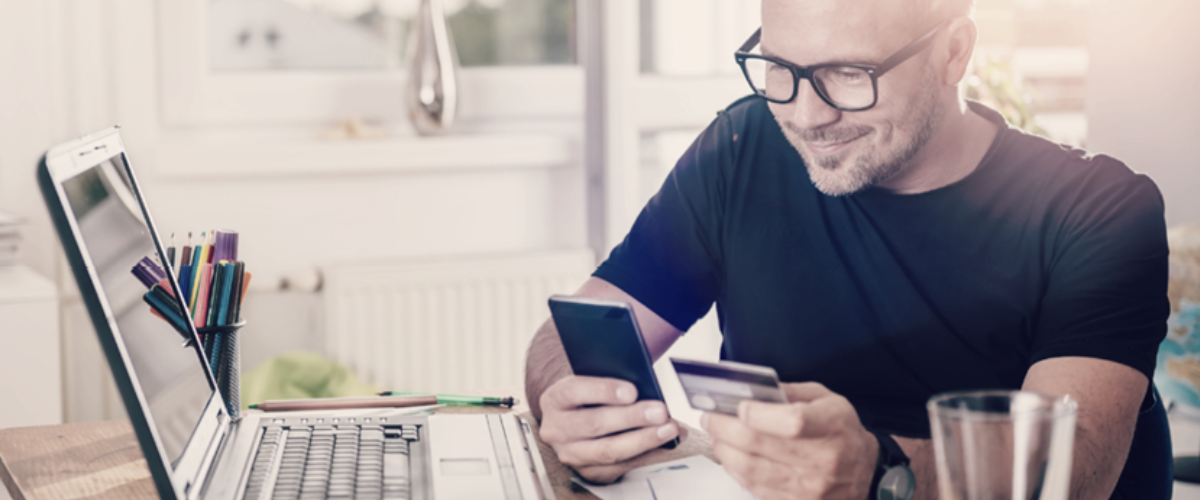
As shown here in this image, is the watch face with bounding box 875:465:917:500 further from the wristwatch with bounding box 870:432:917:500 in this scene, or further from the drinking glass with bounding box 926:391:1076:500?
the drinking glass with bounding box 926:391:1076:500

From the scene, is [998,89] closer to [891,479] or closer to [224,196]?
[224,196]

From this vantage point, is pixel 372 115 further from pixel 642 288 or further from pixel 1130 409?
pixel 1130 409

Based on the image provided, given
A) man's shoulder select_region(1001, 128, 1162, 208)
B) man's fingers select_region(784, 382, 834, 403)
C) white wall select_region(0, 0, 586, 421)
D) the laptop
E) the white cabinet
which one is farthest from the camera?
white wall select_region(0, 0, 586, 421)

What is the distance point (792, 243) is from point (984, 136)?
0.25 m

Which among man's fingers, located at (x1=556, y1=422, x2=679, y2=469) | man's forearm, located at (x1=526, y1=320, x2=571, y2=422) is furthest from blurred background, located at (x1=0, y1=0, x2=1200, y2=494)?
man's fingers, located at (x1=556, y1=422, x2=679, y2=469)

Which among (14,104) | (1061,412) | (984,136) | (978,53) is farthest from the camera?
(978,53)

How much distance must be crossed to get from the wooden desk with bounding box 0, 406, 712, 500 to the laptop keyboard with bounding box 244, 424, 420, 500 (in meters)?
0.12

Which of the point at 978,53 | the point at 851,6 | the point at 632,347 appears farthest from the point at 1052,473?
the point at 978,53

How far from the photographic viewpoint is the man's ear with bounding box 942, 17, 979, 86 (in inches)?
45.3

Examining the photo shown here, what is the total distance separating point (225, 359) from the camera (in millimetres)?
1001

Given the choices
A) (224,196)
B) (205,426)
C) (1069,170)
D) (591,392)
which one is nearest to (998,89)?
(1069,170)

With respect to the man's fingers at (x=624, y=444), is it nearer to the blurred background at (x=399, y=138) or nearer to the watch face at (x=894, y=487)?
the watch face at (x=894, y=487)

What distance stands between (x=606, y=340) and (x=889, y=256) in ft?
1.48

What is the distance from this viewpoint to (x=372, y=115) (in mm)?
2293
